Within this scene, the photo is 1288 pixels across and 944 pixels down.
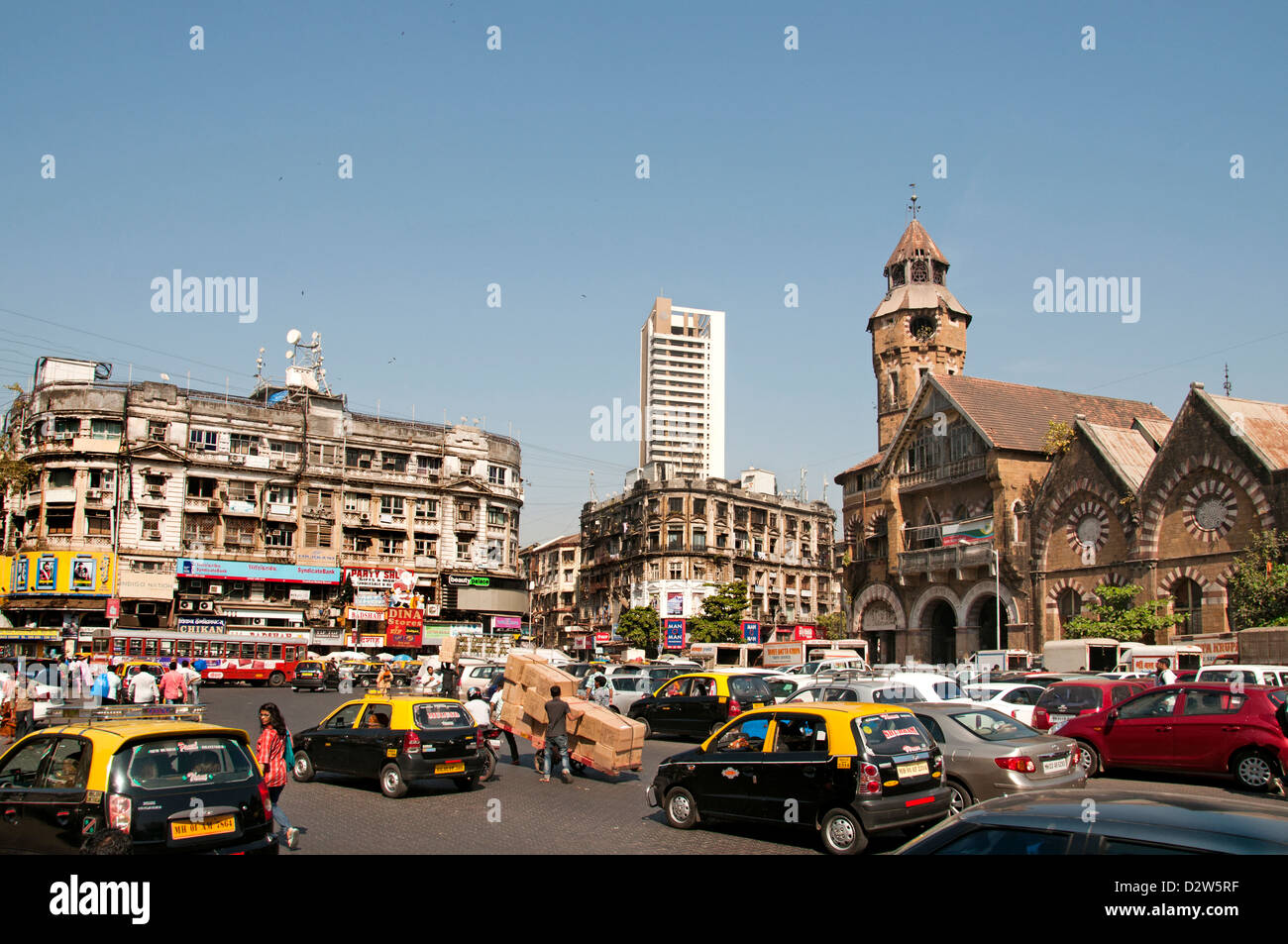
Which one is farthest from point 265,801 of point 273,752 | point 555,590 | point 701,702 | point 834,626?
point 555,590

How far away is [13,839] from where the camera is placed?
27.4 feet

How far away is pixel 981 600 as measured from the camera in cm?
4619

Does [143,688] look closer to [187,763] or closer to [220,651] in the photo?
[187,763]

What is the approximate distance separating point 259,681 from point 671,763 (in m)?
44.4

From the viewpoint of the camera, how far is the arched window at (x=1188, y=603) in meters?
36.5

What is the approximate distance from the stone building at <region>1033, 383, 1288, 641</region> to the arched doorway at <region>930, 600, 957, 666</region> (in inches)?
311

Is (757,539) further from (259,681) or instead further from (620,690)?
(620,690)

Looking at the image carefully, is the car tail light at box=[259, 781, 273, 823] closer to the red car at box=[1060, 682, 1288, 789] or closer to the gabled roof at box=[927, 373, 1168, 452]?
the red car at box=[1060, 682, 1288, 789]

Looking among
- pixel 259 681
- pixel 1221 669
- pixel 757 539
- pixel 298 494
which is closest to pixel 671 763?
pixel 1221 669

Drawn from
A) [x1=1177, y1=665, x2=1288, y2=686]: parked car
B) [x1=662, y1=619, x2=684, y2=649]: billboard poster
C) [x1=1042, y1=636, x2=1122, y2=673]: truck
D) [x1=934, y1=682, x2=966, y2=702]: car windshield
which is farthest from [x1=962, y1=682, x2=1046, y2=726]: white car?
[x1=662, y1=619, x2=684, y2=649]: billboard poster

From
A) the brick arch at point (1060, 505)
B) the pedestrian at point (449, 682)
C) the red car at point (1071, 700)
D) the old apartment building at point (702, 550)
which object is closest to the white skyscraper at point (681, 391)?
the old apartment building at point (702, 550)

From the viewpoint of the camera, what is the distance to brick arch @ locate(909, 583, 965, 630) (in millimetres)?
47156

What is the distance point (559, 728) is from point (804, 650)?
35641 mm

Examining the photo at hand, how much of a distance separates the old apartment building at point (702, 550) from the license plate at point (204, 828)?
68.3 m
